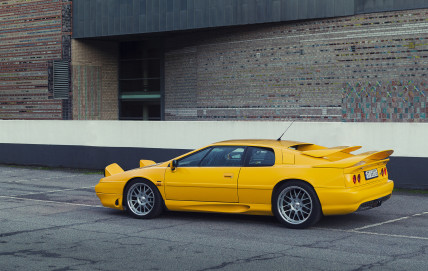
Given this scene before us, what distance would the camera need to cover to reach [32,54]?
2577 cm

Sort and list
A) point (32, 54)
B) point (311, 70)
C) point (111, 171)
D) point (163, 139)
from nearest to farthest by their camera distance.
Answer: point (111, 171) → point (163, 139) → point (311, 70) → point (32, 54)

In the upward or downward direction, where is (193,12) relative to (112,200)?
upward

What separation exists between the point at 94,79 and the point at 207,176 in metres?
17.4

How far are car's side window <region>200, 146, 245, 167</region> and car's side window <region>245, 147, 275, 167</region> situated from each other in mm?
124

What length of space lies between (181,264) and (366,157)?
359cm

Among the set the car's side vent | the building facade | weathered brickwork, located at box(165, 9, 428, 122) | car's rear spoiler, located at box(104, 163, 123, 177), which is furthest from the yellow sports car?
the car's side vent

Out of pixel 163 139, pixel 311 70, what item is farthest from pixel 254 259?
pixel 311 70

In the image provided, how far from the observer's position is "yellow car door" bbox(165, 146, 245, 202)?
9.41 meters

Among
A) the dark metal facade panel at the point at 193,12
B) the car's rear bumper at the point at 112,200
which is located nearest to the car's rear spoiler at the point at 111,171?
the car's rear bumper at the point at 112,200

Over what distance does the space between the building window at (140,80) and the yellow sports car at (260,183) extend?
15978mm

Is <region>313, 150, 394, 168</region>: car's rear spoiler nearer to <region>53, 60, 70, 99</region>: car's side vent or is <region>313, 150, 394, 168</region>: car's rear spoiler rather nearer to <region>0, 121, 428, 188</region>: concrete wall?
<region>0, 121, 428, 188</region>: concrete wall

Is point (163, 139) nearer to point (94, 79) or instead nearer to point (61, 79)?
point (61, 79)

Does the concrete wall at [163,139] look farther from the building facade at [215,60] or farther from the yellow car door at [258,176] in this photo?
the yellow car door at [258,176]

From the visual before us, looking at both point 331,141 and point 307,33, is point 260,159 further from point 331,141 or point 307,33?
point 307,33
